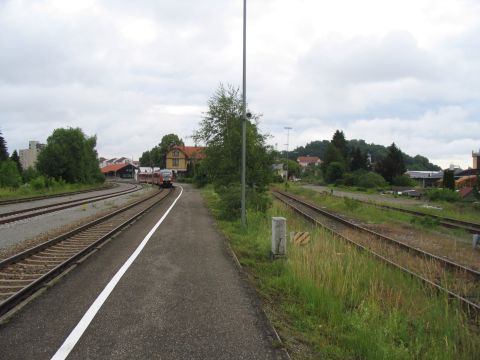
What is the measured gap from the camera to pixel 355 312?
5965 millimetres

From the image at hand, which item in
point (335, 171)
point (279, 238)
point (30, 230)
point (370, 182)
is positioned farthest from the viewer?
point (335, 171)

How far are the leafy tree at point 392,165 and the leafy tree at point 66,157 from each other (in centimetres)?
5477

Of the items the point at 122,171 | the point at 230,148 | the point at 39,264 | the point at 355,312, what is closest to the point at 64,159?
the point at 230,148

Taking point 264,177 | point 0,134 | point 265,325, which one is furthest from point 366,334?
point 0,134

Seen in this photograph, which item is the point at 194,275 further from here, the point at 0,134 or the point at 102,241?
the point at 0,134

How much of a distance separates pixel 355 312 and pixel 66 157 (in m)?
63.5

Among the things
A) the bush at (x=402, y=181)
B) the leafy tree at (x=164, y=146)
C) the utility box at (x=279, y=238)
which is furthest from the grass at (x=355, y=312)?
the leafy tree at (x=164, y=146)

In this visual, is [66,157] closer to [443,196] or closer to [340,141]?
[443,196]

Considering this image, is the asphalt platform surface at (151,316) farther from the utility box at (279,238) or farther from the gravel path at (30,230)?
the gravel path at (30,230)

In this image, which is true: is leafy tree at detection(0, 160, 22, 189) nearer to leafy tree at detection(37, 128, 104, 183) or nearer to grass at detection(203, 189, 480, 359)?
leafy tree at detection(37, 128, 104, 183)

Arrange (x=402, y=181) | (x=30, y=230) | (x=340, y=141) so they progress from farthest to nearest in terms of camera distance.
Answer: (x=340, y=141) → (x=402, y=181) → (x=30, y=230)

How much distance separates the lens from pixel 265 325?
5359mm

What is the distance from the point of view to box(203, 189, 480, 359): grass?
4.81 metres

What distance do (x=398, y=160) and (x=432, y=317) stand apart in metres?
80.1
